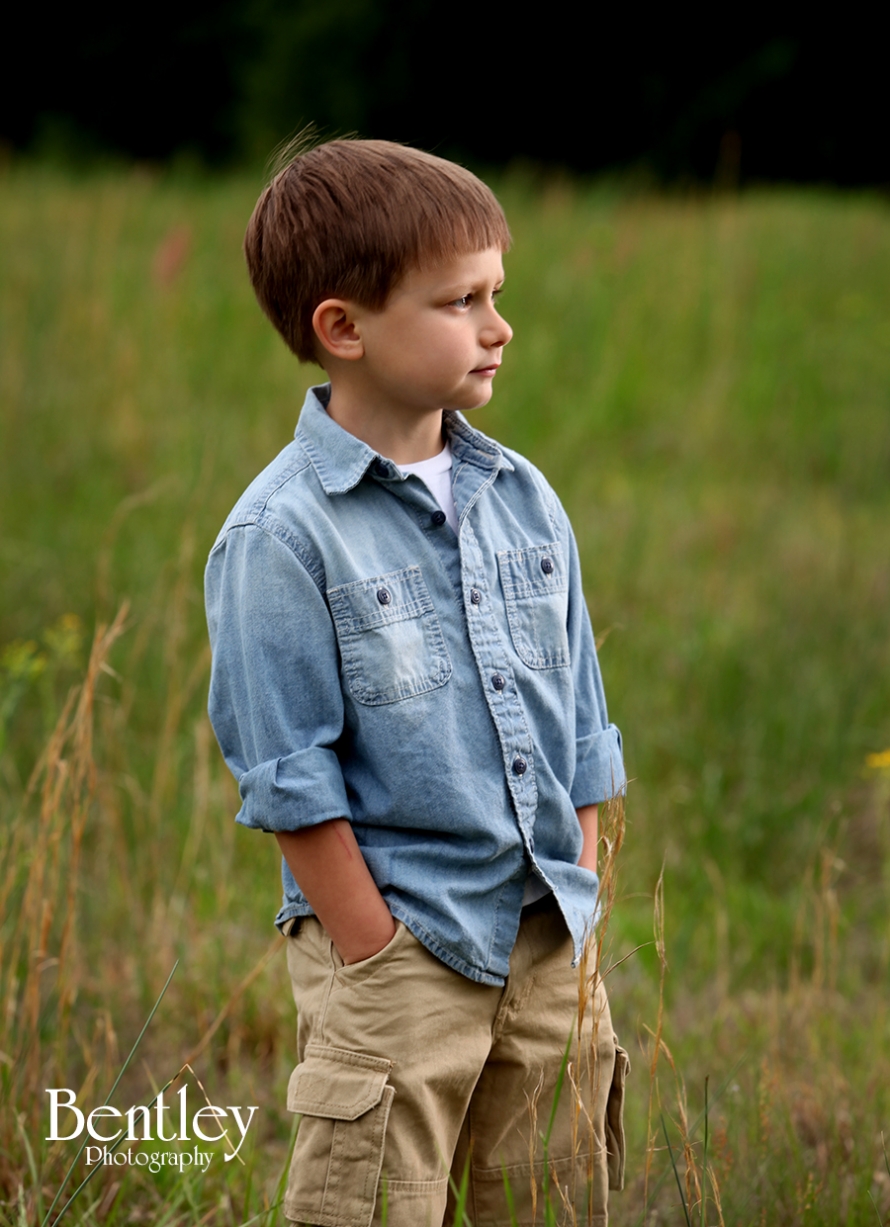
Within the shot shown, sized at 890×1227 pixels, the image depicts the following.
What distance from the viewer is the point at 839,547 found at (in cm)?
459

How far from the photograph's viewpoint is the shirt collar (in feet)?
4.46

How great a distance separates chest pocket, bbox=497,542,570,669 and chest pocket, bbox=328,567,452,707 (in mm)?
122

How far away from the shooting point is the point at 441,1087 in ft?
4.42

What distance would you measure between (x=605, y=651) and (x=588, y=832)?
2.29 meters

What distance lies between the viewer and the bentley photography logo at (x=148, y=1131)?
5.90 ft

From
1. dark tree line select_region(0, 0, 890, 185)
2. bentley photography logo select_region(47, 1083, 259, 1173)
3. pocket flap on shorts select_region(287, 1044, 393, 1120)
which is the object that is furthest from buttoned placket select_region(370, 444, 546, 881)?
dark tree line select_region(0, 0, 890, 185)

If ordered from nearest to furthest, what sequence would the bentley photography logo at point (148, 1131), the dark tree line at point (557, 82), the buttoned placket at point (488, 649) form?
the buttoned placket at point (488, 649) → the bentley photography logo at point (148, 1131) → the dark tree line at point (557, 82)

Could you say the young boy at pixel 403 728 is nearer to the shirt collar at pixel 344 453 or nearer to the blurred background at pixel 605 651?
the shirt collar at pixel 344 453

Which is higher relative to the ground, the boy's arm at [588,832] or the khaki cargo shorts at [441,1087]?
the boy's arm at [588,832]

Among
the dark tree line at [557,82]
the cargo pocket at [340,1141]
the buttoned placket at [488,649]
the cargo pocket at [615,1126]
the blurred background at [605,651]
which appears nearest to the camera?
the cargo pocket at [340,1141]

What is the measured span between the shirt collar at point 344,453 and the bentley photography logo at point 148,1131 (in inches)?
37.0

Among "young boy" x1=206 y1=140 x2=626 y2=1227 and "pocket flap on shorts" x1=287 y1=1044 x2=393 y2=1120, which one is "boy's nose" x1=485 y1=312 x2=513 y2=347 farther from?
"pocket flap on shorts" x1=287 y1=1044 x2=393 y2=1120

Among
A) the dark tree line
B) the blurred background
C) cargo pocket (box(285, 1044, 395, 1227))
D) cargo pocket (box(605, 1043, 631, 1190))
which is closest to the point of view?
cargo pocket (box(285, 1044, 395, 1227))

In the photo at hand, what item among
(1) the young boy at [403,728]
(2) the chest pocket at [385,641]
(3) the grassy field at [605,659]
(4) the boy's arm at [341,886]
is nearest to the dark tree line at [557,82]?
(3) the grassy field at [605,659]
